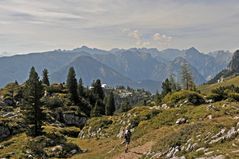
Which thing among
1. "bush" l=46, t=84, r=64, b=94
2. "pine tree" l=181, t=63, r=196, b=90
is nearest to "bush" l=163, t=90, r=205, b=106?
"pine tree" l=181, t=63, r=196, b=90

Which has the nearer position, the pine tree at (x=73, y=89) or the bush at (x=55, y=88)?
the bush at (x=55, y=88)

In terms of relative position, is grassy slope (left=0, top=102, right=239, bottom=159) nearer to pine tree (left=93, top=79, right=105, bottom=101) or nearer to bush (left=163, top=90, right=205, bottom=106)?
bush (left=163, top=90, right=205, bottom=106)

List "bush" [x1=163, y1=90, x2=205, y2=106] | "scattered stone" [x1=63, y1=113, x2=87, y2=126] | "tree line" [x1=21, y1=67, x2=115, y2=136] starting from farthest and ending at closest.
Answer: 1. "scattered stone" [x1=63, y1=113, x2=87, y2=126]
2. "tree line" [x1=21, y1=67, x2=115, y2=136]
3. "bush" [x1=163, y1=90, x2=205, y2=106]

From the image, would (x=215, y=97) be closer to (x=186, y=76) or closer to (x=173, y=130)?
(x=173, y=130)

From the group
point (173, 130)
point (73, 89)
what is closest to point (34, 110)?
point (173, 130)

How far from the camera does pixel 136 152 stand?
4497cm

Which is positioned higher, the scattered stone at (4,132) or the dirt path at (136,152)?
the dirt path at (136,152)

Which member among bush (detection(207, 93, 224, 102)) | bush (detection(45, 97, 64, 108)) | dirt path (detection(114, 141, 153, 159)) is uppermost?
bush (detection(207, 93, 224, 102))

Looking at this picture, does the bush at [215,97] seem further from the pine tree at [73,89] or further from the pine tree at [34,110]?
the pine tree at [73,89]

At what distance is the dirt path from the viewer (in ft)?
142

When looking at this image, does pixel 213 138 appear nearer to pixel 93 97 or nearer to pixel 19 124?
pixel 19 124

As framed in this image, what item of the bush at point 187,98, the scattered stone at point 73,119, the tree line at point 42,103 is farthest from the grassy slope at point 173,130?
the scattered stone at point 73,119

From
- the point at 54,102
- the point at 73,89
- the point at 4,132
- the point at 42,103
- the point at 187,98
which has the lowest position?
the point at 4,132

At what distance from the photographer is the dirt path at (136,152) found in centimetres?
4342
